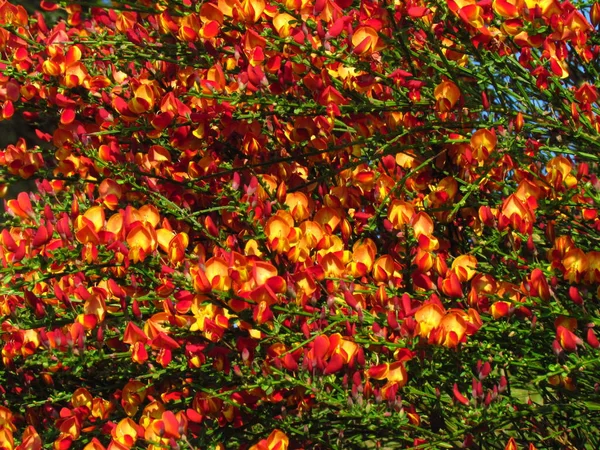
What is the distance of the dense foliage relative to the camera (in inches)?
76.9

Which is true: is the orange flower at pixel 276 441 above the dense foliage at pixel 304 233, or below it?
below

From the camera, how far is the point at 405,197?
239 cm

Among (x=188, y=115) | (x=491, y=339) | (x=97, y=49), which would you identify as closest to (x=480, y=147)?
(x=491, y=339)

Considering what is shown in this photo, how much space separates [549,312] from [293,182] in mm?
853

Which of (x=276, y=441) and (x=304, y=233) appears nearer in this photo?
(x=276, y=441)

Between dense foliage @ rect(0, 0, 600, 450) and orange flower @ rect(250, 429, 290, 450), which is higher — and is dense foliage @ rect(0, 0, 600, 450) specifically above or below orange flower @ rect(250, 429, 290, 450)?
above

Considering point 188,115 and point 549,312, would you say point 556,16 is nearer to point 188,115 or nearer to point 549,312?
point 549,312

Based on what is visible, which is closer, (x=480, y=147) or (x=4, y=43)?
(x=480, y=147)

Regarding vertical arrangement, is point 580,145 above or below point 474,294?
above

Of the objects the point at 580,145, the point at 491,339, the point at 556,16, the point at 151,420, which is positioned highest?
the point at 556,16

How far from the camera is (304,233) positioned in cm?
216

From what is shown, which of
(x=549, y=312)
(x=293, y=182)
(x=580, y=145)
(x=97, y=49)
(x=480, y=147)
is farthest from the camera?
(x=97, y=49)

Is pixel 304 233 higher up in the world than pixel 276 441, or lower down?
higher up

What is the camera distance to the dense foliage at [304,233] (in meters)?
1.95
